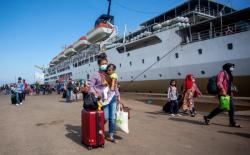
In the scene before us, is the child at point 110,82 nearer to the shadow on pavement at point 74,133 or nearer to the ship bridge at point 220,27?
the shadow on pavement at point 74,133

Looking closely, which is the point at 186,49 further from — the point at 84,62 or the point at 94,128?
the point at 84,62

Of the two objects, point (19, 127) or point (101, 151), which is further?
point (19, 127)

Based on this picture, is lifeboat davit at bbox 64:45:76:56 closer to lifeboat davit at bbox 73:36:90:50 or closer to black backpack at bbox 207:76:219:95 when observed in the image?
lifeboat davit at bbox 73:36:90:50

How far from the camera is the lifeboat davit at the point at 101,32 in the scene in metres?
31.0

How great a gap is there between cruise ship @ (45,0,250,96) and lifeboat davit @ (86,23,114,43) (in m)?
2.35

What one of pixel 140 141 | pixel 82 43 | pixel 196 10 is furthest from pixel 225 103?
pixel 82 43

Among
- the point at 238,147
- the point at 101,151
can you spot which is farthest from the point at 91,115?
the point at 238,147

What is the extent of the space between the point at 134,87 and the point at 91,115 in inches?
765

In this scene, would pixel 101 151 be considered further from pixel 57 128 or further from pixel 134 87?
pixel 134 87

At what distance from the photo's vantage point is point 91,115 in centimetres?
362

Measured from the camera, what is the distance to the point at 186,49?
1653 centimetres

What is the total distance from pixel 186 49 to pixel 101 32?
17365 mm

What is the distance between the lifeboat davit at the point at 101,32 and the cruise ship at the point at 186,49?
7.72 feet

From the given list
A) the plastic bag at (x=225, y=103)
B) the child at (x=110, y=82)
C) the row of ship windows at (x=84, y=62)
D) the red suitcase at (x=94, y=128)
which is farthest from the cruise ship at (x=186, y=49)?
the red suitcase at (x=94, y=128)
